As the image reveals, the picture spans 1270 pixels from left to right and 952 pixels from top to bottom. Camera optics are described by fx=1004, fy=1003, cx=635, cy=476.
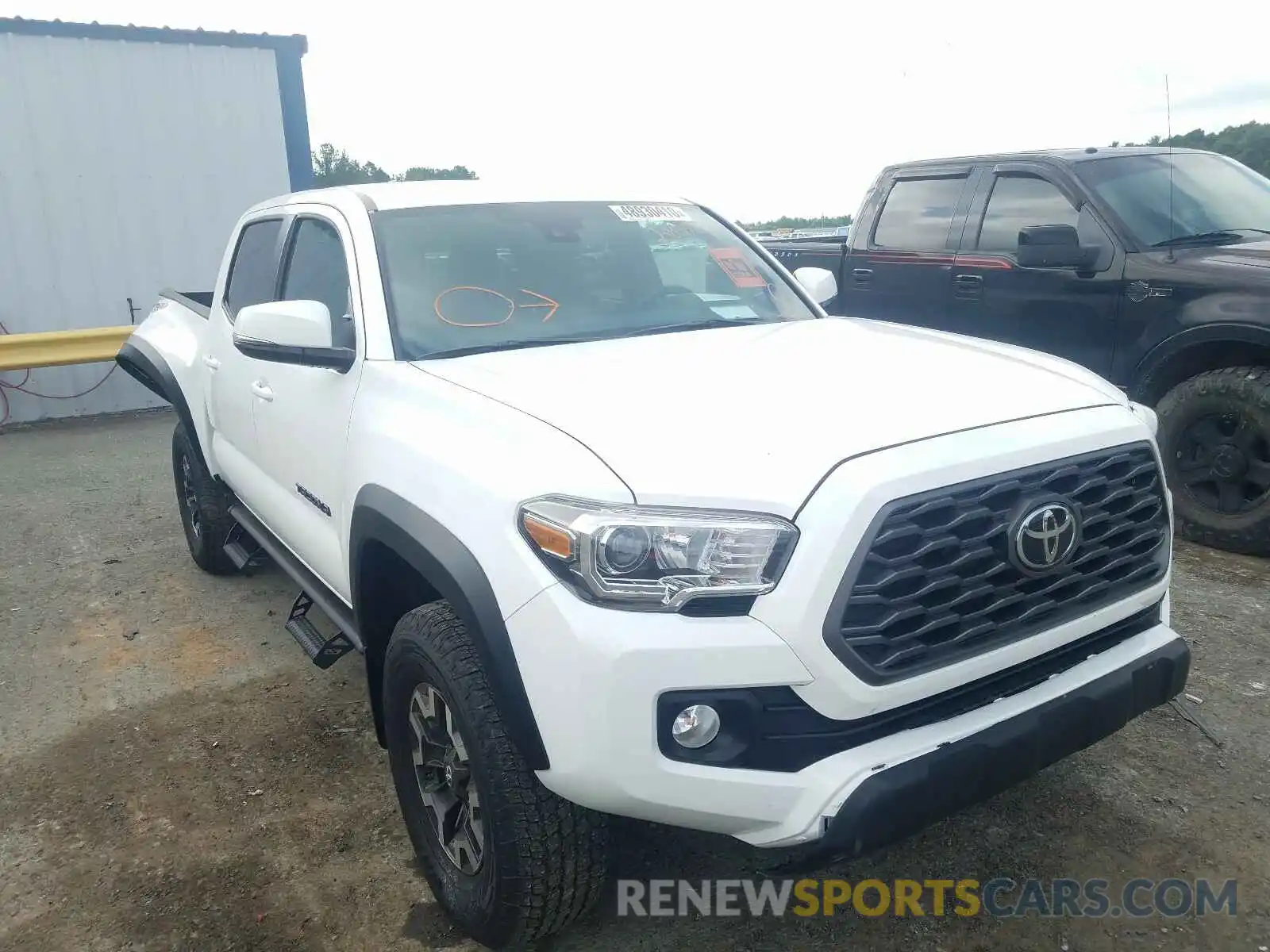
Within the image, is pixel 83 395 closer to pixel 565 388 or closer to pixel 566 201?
pixel 566 201

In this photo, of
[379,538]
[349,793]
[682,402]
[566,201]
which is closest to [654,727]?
[682,402]

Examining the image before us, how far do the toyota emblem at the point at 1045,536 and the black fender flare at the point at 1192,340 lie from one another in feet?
10.3

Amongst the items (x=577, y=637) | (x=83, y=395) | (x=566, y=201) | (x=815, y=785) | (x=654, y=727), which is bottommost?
(x=83, y=395)

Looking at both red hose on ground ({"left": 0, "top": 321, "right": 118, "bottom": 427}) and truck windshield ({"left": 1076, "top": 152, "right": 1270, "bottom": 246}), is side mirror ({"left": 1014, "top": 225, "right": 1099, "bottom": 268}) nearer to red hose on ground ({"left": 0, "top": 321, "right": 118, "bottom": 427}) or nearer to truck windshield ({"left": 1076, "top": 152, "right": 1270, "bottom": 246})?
truck windshield ({"left": 1076, "top": 152, "right": 1270, "bottom": 246})

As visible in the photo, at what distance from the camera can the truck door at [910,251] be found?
233 inches

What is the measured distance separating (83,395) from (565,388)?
9273 mm

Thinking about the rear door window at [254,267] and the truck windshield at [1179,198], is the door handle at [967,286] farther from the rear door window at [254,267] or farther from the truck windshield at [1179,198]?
the rear door window at [254,267]

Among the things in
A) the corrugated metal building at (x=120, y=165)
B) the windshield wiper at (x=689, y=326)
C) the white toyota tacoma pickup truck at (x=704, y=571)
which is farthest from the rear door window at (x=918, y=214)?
the corrugated metal building at (x=120, y=165)

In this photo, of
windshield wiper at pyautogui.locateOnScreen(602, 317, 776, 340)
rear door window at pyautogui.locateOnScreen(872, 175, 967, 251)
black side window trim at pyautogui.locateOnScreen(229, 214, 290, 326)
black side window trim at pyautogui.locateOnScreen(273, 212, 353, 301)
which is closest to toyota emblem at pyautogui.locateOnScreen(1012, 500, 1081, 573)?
windshield wiper at pyautogui.locateOnScreen(602, 317, 776, 340)

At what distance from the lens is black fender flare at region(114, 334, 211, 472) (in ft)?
15.3

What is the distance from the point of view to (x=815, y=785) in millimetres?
1894

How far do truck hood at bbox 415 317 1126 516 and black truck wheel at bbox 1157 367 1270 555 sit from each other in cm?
241

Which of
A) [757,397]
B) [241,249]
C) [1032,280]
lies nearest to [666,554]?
[757,397]

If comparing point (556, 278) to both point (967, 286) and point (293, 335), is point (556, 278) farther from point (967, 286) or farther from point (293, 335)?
point (967, 286)
